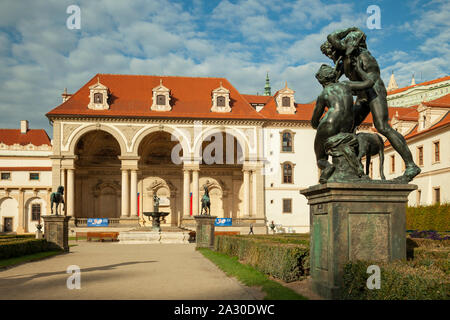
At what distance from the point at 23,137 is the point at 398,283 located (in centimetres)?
6424

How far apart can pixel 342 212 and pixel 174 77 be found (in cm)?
4537

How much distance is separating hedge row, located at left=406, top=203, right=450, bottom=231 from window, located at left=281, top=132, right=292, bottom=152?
16751mm

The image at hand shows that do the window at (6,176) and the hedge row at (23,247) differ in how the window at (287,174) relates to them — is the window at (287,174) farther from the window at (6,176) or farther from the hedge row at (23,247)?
the window at (6,176)

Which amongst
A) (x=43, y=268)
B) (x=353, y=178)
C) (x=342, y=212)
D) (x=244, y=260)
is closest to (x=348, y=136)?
(x=353, y=178)

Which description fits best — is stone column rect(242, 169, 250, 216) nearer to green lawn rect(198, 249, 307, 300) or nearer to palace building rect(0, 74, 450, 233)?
palace building rect(0, 74, 450, 233)

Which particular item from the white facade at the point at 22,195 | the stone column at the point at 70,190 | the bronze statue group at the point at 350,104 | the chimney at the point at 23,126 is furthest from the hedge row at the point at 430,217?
the chimney at the point at 23,126

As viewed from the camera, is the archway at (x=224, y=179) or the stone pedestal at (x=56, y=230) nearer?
the stone pedestal at (x=56, y=230)

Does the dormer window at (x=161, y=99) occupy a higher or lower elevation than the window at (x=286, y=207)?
higher

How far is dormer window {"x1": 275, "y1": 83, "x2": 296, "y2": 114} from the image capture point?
4919cm

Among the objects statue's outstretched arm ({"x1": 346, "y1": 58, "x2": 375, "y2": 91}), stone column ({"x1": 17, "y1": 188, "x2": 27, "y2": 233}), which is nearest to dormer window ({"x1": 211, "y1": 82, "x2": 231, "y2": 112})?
stone column ({"x1": 17, "y1": 188, "x2": 27, "y2": 233})

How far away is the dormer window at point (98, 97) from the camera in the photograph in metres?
44.3

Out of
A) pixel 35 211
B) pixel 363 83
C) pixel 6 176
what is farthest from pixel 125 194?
pixel 363 83

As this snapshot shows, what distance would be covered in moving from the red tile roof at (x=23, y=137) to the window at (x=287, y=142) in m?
32.7

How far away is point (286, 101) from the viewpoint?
49.6m
